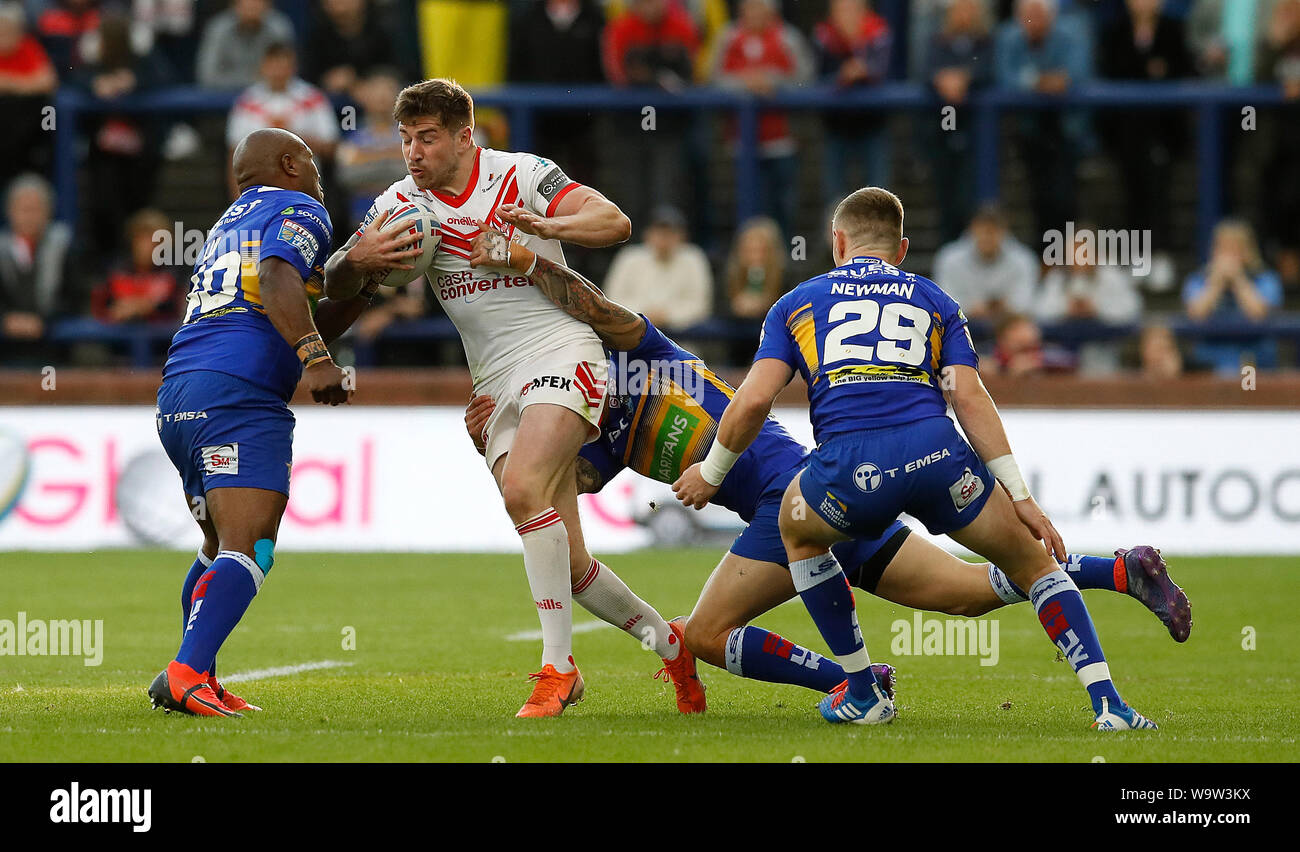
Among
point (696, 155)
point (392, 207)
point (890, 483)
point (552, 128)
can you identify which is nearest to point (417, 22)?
point (552, 128)

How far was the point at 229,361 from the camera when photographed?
7.26 metres

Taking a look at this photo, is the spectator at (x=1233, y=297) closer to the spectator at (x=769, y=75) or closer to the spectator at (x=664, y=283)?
the spectator at (x=769, y=75)

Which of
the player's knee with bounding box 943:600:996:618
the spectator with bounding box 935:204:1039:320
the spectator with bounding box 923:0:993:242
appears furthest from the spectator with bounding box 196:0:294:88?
the player's knee with bounding box 943:600:996:618

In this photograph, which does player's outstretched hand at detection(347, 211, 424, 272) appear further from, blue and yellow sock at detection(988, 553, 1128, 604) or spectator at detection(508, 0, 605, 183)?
spectator at detection(508, 0, 605, 183)

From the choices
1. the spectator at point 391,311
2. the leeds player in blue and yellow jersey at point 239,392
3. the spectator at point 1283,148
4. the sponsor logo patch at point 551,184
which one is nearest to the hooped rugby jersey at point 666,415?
the sponsor logo patch at point 551,184

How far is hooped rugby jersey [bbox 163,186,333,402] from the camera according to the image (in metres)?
7.30

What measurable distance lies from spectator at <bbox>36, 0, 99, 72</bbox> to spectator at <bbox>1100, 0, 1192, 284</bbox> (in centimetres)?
980

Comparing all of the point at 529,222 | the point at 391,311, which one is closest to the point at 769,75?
the point at 391,311

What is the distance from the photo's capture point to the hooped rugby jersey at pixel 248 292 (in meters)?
7.30

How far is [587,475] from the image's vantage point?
26.3 ft

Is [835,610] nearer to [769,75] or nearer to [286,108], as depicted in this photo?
[286,108]
